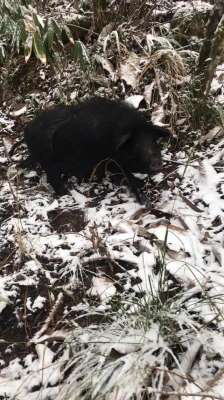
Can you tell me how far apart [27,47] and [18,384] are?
3.35m

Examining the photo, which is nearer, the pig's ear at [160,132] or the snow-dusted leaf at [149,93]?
the pig's ear at [160,132]

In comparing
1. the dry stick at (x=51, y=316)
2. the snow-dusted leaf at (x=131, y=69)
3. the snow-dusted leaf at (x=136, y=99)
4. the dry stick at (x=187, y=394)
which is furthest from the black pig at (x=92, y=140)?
the dry stick at (x=187, y=394)

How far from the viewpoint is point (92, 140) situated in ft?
13.5

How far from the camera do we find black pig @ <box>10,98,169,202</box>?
3.98 meters

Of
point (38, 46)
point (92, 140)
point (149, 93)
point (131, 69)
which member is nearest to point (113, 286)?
point (92, 140)

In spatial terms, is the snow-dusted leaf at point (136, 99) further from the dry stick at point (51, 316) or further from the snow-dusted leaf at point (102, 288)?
the dry stick at point (51, 316)

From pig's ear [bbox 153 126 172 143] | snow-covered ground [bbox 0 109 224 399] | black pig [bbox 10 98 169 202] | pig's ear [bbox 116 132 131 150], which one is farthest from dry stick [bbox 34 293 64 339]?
pig's ear [bbox 153 126 172 143]

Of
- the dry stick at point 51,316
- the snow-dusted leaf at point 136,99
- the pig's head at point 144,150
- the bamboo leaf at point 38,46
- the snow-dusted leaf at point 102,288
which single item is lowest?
the dry stick at point 51,316

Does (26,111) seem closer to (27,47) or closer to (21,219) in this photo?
(27,47)

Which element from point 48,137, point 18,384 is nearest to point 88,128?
point 48,137

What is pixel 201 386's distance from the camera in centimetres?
250

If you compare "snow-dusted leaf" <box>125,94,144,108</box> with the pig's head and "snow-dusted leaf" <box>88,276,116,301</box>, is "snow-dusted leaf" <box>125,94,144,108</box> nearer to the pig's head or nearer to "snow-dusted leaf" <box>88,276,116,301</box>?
the pig's head

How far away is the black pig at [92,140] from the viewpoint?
157 inches

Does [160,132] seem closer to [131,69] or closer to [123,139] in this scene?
[123,139]
